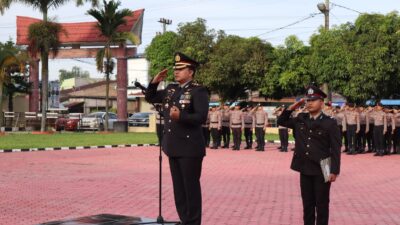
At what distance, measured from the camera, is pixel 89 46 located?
41750mm

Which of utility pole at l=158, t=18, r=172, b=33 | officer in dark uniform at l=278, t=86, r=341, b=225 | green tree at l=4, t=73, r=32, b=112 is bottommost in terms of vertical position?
officer in dark uniform at l=278, t=86, r=341, b=225

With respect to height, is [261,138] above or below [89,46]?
below

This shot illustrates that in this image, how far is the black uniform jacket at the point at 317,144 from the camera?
21.6 feet

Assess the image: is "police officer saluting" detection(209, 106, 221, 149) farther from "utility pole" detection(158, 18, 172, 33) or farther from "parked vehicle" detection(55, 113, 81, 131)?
"utility pole" detection(158, 18, 172, 33)

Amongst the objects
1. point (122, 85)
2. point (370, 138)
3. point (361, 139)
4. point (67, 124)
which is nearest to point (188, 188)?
point (361, 139)

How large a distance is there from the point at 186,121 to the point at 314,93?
157cm

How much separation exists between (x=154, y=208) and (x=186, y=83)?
12.8 feet

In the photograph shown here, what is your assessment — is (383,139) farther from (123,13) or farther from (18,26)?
(18,26)

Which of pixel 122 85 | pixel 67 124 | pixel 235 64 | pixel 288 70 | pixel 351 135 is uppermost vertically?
pixel 235 64

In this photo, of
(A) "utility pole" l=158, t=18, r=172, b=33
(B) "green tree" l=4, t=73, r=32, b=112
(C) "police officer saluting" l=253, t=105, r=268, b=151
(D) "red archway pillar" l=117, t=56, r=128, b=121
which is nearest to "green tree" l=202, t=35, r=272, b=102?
(D) "red archway pillar" l=117, t=56, r=128, b=121

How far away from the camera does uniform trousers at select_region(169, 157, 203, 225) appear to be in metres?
5.91

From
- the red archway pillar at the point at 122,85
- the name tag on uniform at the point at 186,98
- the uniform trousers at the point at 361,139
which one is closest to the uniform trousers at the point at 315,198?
the name tag on uniform at the point at 186,98

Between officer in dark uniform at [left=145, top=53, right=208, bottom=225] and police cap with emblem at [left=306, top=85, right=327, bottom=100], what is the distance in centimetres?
127

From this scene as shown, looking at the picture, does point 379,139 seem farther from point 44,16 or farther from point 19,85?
point 19,85
